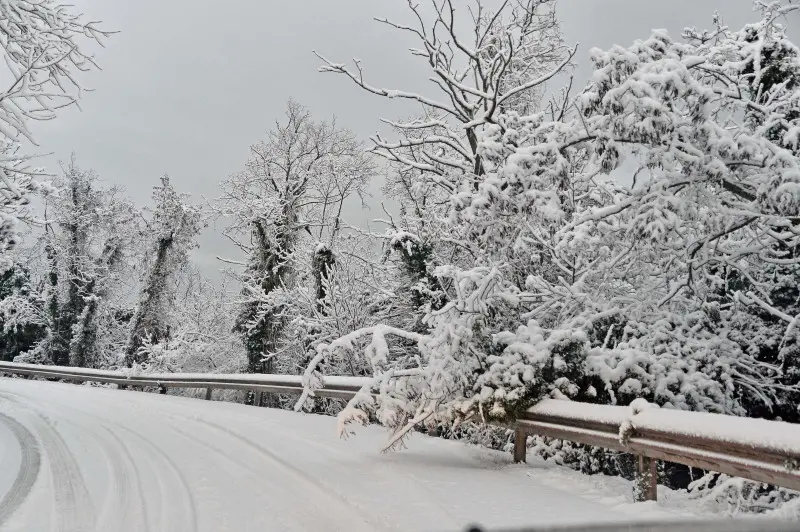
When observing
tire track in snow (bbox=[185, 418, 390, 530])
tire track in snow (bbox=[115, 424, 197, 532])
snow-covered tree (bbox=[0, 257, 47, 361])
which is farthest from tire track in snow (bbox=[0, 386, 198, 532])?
snow-covered tree (bbox=[0, 257, 47, 361])

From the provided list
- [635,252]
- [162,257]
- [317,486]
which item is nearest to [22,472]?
[317,486]

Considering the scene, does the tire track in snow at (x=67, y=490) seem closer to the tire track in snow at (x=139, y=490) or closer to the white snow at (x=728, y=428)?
the tire track in snow at (x=139, y=490)

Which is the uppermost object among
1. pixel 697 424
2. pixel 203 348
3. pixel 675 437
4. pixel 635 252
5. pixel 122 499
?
pixel 635 252

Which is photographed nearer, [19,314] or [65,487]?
[65,487]

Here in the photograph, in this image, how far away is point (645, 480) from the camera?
510 cm

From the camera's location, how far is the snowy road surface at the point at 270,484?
4746 mm

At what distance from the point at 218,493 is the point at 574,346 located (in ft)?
14.8

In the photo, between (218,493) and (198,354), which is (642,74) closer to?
(218,493)

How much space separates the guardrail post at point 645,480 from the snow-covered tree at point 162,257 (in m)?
29.3

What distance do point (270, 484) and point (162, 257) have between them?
1108 inches

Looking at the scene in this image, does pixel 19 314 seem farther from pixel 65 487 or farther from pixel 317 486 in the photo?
pixel 317 486

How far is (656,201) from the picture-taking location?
6883mm

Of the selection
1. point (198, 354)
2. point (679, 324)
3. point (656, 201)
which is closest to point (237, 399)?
point (198, 354)

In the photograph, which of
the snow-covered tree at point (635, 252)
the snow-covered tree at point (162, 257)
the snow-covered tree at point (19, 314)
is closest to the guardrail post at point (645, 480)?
Answer: the snow-covered tree at point (635, 252)
